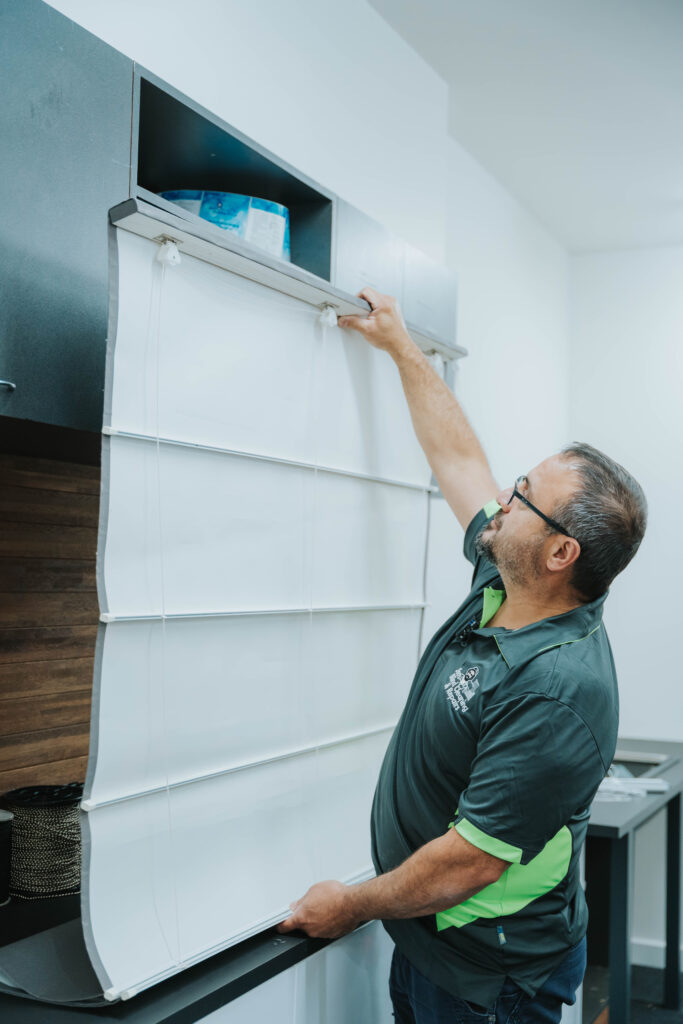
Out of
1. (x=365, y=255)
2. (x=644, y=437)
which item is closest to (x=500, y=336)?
(x=644, y=437)

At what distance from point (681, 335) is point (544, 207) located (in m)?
0.84

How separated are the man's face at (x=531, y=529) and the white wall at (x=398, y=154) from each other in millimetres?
926

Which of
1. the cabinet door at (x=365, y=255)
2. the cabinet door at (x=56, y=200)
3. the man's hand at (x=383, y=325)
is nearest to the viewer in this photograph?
the cabinet door at (x=56, y=200)

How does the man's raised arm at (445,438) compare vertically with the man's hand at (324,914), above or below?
above

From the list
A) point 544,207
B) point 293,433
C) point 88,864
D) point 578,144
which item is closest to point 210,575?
point 293,433

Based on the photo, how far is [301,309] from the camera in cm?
156

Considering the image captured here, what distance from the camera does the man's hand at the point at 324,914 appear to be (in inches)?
56.6

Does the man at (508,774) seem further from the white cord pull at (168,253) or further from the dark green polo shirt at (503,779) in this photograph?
the white cord pull at (168,253)

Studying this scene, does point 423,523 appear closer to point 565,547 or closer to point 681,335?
point 565,547

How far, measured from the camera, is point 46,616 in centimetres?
→ 171

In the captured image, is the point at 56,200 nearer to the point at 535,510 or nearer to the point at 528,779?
the point at 535,510

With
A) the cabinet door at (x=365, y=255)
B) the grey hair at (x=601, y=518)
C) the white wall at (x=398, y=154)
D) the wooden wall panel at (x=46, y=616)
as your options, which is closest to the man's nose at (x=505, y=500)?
the grey hair at (x=601, y=518)

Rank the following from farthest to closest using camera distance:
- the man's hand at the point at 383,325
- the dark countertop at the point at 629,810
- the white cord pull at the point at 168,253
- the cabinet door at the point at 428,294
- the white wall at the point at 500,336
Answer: the white wall at the point at 500,336 → the dark countertop at the point at 629,810 → the cabinet door at the point at 428,294 → the man's hand at the point at 383,325 → the white cord pull at the point at 168,253

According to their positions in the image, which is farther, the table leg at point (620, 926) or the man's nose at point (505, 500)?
the table leg at point (620, 926)
